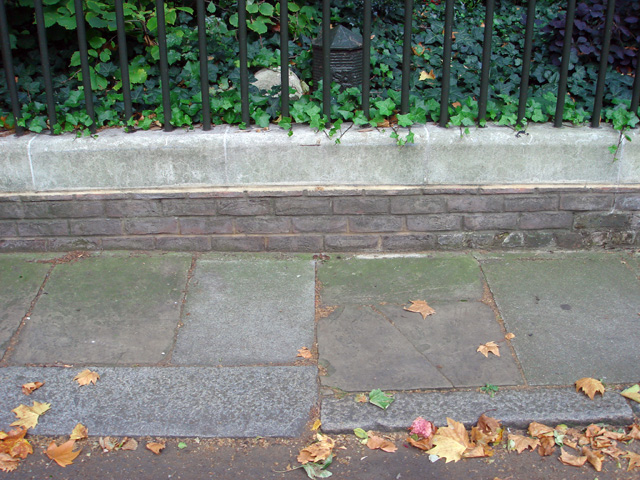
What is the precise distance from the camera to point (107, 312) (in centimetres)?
347

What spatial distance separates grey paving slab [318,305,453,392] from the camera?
297 centimetres

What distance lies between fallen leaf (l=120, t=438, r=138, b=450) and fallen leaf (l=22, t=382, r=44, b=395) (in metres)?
0.54

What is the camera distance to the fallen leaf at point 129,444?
2670 millimetres

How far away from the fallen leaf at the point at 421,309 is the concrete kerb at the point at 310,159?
74 centimetres

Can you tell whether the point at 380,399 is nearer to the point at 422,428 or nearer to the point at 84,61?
the point at 422,428

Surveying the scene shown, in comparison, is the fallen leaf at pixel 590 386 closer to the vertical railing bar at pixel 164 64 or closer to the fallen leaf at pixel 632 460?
the fallen leaf at pixel 632 460

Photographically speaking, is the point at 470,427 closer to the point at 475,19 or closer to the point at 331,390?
the point at 331,390

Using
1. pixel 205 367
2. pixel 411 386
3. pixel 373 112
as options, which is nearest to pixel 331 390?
pixel 411 386

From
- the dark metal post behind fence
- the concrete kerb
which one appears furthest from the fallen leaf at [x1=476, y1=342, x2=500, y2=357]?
the dark metal post behind fence

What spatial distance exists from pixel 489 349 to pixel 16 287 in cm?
254

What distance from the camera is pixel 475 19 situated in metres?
5.89

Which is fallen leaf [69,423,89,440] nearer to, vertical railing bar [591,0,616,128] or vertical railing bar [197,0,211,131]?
vertical railing bar [197,0,211,131]

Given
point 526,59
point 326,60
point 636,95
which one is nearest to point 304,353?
point 326,60

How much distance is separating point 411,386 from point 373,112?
5.52 feet
